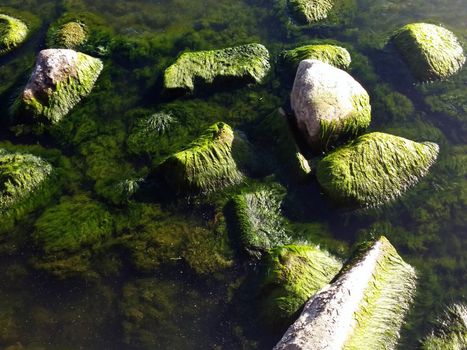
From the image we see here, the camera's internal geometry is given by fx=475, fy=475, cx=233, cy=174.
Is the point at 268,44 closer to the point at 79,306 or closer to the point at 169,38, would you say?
the point at 169,38

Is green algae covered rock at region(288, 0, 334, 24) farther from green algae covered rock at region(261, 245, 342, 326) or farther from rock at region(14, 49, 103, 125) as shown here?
green algae covered rock at region(261, 245, 342, 326)

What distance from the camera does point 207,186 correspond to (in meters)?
6.57

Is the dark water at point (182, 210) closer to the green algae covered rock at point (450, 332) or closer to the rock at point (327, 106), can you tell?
the green algae covered rock at point (450, 332)

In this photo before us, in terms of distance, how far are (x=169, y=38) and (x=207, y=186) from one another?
3.79 meters

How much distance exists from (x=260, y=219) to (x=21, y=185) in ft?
10.8

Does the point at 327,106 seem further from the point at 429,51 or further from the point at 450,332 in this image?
the point at 450,332

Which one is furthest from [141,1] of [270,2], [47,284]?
[47,284]

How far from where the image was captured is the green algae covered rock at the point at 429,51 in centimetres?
830

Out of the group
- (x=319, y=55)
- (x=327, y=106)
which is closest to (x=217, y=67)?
(x=319, y=55)

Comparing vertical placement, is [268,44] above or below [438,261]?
above

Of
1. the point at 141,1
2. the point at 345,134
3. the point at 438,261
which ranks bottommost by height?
the point at 438,261

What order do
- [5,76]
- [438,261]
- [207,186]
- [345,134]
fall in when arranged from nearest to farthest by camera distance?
[438,261] < [207,186] < [345,134] < [5,76]

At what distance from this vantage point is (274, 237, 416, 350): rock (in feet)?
15.5

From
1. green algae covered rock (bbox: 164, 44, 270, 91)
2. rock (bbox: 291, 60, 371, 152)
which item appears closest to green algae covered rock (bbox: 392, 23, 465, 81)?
rock (bbox: 291, 60, 371, 152)
